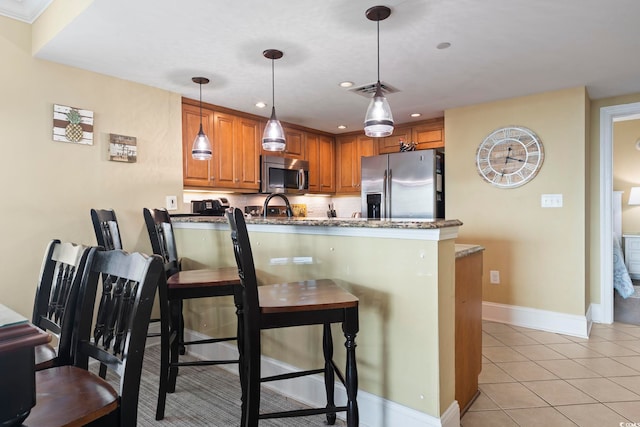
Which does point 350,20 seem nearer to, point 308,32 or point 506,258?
point 308,32

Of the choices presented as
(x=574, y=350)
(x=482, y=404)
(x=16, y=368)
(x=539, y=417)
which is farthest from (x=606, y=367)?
(x=16, y=368)

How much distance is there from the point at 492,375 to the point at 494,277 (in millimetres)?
1466

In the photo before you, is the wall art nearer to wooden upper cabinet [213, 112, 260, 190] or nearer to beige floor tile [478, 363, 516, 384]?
wooden upper cabinet [213, 112, 260, 190]

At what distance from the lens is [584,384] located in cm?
229

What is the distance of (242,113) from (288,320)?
3.09 metres

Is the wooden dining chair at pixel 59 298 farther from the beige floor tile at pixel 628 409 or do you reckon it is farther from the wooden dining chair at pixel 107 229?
the beige floor tile at pixel 628 409

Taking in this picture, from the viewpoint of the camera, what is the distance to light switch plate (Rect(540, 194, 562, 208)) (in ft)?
10.8

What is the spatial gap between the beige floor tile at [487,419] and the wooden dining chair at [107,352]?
163cm

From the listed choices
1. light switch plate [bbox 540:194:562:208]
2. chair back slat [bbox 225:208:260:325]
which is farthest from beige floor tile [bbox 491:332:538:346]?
chair back slat [bbox 225:208:260:325]

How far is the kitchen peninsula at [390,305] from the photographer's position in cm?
156

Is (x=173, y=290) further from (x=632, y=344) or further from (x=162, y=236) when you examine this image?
(x=632, y=344)

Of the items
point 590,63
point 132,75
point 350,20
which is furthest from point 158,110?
point 590,63

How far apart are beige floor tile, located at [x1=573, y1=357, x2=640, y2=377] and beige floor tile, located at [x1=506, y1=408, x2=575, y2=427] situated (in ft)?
2.58

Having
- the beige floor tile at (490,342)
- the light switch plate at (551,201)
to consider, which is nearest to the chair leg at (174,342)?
the beige floor tile at (490,342)
